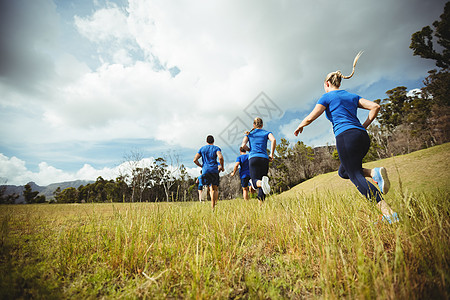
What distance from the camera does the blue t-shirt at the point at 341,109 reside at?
7.16 feet

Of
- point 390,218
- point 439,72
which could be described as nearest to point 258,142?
point 390,218

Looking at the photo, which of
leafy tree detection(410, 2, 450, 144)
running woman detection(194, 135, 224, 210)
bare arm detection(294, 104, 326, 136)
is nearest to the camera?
bare arm detection(294, 104, 326, 136)

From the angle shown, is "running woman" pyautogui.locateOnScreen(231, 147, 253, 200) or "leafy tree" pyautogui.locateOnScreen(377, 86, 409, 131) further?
"leafy tree" pyautogui.locateOnScreen(377, 86, 409, 131)

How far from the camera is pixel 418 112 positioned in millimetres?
21719

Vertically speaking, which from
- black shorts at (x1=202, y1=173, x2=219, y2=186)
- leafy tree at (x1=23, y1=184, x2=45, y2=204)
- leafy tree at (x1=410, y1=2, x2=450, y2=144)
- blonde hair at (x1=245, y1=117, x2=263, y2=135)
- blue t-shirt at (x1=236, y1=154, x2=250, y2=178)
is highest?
leafy tree at (x1=410, y1=2, x2=450, y2=144)

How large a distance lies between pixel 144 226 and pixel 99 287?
0.76m

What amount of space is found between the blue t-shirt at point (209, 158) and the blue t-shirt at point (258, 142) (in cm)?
107

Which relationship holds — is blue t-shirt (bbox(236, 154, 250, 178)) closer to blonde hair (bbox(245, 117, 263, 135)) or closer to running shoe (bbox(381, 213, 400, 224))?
blonde hair (bbox(245, 117, 263, 135))

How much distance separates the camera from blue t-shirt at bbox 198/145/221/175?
186 inches

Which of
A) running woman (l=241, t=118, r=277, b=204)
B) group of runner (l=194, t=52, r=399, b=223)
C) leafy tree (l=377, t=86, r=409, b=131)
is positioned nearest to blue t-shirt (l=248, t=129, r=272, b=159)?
running woman (l=241, t=118, r=277, b=204)

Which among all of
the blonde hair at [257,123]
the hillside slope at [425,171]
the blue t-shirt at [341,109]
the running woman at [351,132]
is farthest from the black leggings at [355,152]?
the blonde hair at [257,123]

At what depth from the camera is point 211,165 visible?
478 centimetres

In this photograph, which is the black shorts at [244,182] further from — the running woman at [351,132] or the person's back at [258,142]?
the running woman at [351,132]

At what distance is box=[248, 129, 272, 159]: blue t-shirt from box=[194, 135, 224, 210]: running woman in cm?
102
